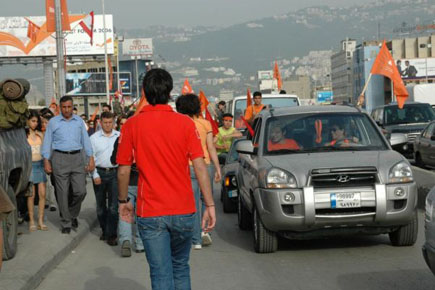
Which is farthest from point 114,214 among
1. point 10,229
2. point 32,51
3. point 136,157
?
point 32,51

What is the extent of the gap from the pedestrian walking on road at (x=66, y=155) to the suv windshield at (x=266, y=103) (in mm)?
9242

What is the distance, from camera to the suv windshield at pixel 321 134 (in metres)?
10.2

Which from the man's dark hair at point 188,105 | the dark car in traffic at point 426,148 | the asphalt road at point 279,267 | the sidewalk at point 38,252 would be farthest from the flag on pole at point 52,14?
the man's dark hair at point 188,105

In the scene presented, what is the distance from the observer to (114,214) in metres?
11.6

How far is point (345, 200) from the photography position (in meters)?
9.21

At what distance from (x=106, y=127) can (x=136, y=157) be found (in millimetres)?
6244

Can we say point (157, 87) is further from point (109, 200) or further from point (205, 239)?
point (109, 200)

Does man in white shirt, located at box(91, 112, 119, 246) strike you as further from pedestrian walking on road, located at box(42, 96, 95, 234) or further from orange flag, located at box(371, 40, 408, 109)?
orange flag, located at box(371, 40, 408, 109)

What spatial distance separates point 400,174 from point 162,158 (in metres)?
4.54

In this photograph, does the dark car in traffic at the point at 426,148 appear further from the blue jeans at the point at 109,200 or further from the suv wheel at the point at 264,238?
the suv wheel at the point at 264,238

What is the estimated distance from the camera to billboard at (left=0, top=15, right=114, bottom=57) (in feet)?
230

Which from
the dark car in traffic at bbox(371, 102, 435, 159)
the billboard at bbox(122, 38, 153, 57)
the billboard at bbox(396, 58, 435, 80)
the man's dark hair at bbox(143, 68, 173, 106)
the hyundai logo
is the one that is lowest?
the hyundai logo

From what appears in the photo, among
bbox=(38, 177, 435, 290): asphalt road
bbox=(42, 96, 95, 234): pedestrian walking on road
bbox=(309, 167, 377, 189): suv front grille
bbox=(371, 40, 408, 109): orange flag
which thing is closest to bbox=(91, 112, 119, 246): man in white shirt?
bbox=(42, 96, 95, 234): pedestrian walking on road

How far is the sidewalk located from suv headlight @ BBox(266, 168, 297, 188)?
104 inches
